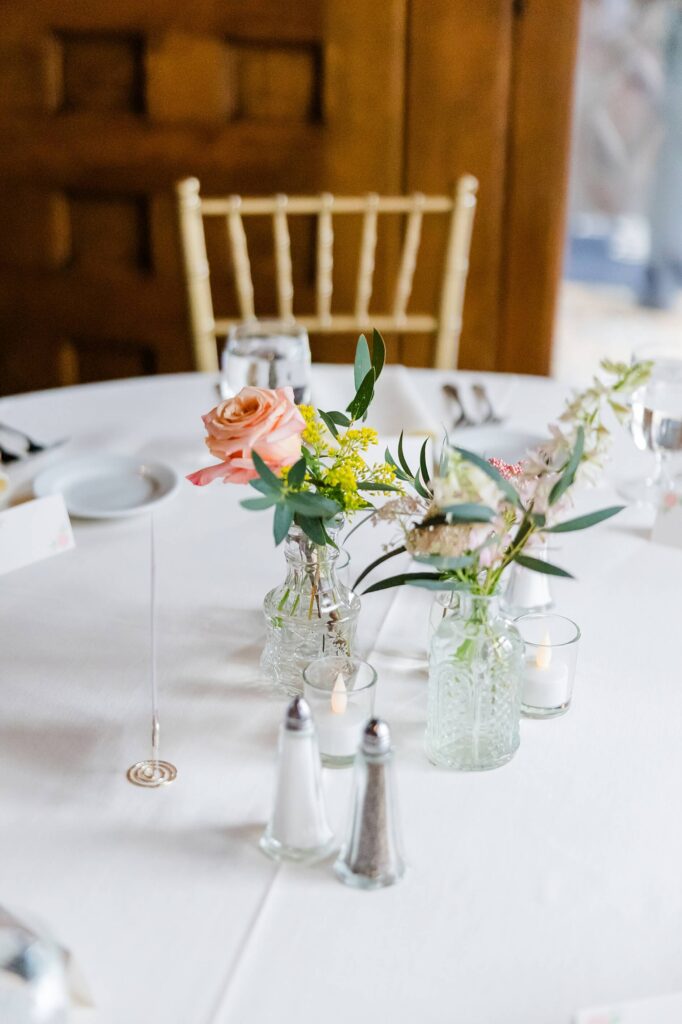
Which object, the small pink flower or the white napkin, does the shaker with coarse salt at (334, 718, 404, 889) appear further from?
the white napkin

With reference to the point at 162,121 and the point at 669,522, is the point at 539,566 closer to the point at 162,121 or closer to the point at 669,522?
the point at 669,522

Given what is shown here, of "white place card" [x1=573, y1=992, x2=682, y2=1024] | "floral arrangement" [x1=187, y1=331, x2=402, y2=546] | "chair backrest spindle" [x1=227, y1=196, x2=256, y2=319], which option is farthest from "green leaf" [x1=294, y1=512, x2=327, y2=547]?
"chair backrest spindle" [x1=227, y1=196, x2=256, y2=319]

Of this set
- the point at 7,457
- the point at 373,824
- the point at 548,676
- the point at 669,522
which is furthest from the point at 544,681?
the point at 7,457

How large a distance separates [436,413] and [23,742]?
0.79 m

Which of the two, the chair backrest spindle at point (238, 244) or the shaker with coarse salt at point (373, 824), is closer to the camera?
the shaker with coarse salt at point (373, 824)

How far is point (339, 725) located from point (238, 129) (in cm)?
180

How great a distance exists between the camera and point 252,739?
2.99ft

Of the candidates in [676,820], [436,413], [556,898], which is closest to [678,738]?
[676,820]

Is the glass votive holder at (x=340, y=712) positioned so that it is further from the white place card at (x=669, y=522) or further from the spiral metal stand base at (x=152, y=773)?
the white place card at (x=669, y=522)

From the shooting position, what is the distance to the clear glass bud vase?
96 cm

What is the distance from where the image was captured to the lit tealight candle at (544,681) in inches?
36.5

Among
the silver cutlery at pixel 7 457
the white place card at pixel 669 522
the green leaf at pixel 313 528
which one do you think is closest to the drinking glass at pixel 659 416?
the white place card at pixel 669 522

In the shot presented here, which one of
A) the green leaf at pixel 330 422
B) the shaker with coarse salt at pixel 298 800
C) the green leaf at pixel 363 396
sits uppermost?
the green leaf at pixel 363 396

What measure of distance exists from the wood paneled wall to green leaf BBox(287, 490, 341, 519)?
170 cm
